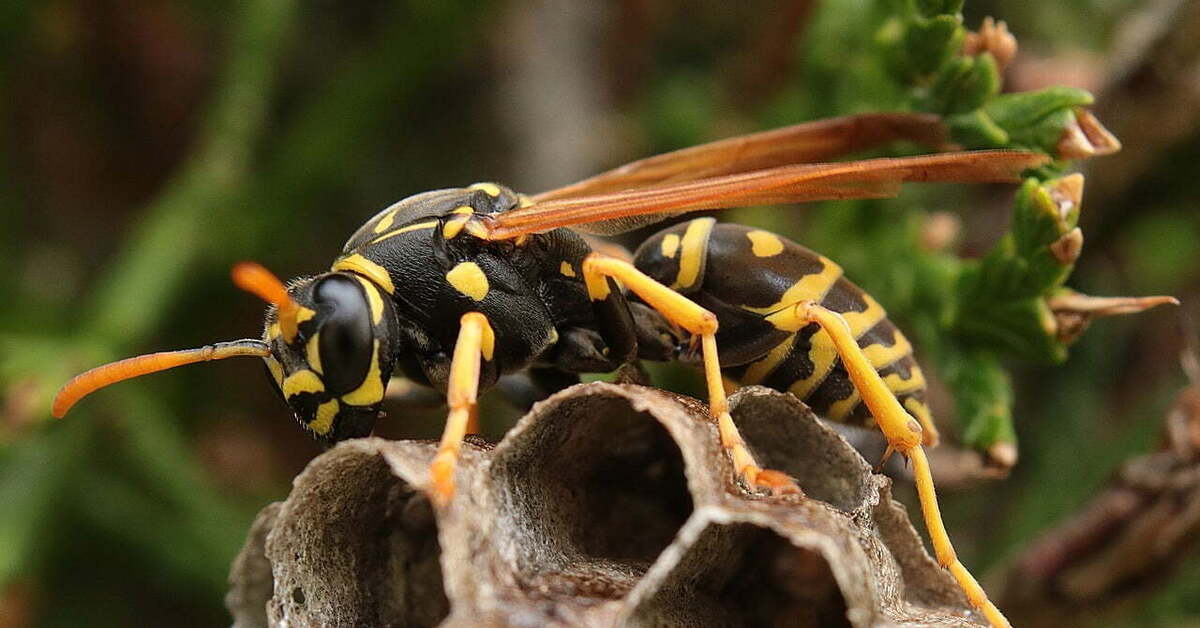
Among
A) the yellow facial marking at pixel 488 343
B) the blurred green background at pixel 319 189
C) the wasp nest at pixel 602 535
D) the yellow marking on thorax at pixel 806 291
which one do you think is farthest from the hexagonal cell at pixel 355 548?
the blurred green background at pixel 319 189

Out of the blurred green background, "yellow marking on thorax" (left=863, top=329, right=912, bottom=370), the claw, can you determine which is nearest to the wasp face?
the claw

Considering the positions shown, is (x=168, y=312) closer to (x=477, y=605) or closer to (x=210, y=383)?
(x=210, y=383)

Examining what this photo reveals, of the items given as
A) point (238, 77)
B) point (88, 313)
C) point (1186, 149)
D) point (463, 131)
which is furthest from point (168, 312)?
point (1186, 149)

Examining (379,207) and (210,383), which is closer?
(210,383)

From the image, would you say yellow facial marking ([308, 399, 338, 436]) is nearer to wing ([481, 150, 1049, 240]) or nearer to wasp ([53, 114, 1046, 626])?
wasp ([53, 114, 1046, 626])

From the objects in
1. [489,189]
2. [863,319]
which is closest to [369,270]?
[489,189]

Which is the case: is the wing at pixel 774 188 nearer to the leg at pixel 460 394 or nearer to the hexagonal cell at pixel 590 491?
the leg at pixel 460 394

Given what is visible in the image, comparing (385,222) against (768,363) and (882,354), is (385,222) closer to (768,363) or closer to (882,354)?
(768,363)

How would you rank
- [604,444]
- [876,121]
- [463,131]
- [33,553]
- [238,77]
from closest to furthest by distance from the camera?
1. [604,444]
2. [876,121]
3. [33,553]
4. [238,77]
5. [463,131]
